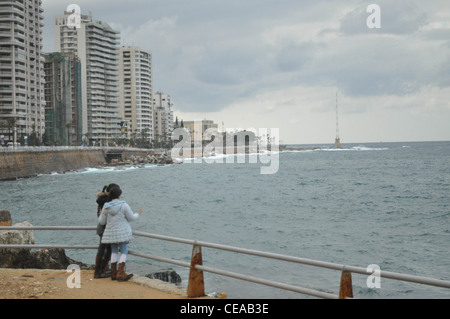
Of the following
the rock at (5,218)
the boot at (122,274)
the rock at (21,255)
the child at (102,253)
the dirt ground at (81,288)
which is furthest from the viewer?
the rock at (21,255)

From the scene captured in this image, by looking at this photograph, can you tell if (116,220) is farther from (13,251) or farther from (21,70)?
(21,70)

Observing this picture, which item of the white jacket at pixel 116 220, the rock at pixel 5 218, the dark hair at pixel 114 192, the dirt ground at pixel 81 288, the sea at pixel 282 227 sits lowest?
the sea at pixel 282 227

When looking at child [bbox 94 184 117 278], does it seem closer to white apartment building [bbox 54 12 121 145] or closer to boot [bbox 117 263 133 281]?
boot [bbox 117 263 133 281]

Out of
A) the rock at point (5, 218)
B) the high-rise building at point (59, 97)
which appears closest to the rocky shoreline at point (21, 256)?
the rock at point (5, 218)

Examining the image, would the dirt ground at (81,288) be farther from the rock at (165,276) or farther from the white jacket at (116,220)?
the rock at (165,276)

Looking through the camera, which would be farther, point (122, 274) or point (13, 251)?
point (13, 251)

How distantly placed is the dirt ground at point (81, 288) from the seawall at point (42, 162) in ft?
208

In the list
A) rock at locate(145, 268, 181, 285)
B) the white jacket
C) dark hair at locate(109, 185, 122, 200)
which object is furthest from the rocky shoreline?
dark hair at locate(109, 185, 122, 200)

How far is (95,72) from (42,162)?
96372 mm

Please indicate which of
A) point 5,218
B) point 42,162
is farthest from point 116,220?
point 42,162

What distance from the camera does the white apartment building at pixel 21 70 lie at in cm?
10875

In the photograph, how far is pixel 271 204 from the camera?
1826 inches

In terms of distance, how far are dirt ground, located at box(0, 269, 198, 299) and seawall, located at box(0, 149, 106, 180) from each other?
6345cm

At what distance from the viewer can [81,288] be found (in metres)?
8.12
